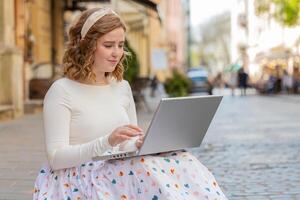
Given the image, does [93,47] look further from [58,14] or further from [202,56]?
[202,56]

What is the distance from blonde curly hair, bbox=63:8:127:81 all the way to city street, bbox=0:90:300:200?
8.30ft

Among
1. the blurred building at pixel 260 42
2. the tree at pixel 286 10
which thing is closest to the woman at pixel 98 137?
the tree at pixel 286 10

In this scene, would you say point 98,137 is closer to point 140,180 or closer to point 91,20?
point 140,180

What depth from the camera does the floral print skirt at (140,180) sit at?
115 inches

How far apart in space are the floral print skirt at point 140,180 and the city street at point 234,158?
2.54m

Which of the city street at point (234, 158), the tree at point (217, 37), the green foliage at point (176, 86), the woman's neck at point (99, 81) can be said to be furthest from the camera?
the tree at point (217, 37)

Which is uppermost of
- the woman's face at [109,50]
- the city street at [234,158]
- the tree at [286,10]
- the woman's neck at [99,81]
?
the tree at [286,10]

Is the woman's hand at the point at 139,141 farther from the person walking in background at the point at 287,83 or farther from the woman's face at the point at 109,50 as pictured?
the person walking in background at the point at 287,83

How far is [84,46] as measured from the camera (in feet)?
10.5

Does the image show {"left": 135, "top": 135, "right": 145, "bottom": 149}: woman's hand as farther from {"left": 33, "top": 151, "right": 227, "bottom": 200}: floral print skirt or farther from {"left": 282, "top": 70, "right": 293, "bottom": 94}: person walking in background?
{"left": 282, "top": 70, "right": 293, "bottom": 94}: person walking in background

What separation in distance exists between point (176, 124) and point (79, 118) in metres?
0.51

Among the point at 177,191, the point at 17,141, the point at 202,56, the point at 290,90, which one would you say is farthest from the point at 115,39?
the point at 202,56

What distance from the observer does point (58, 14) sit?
21828 millimetres

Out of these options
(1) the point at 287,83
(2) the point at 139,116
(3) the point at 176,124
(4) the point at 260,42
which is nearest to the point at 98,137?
(3) the point at 176,124
